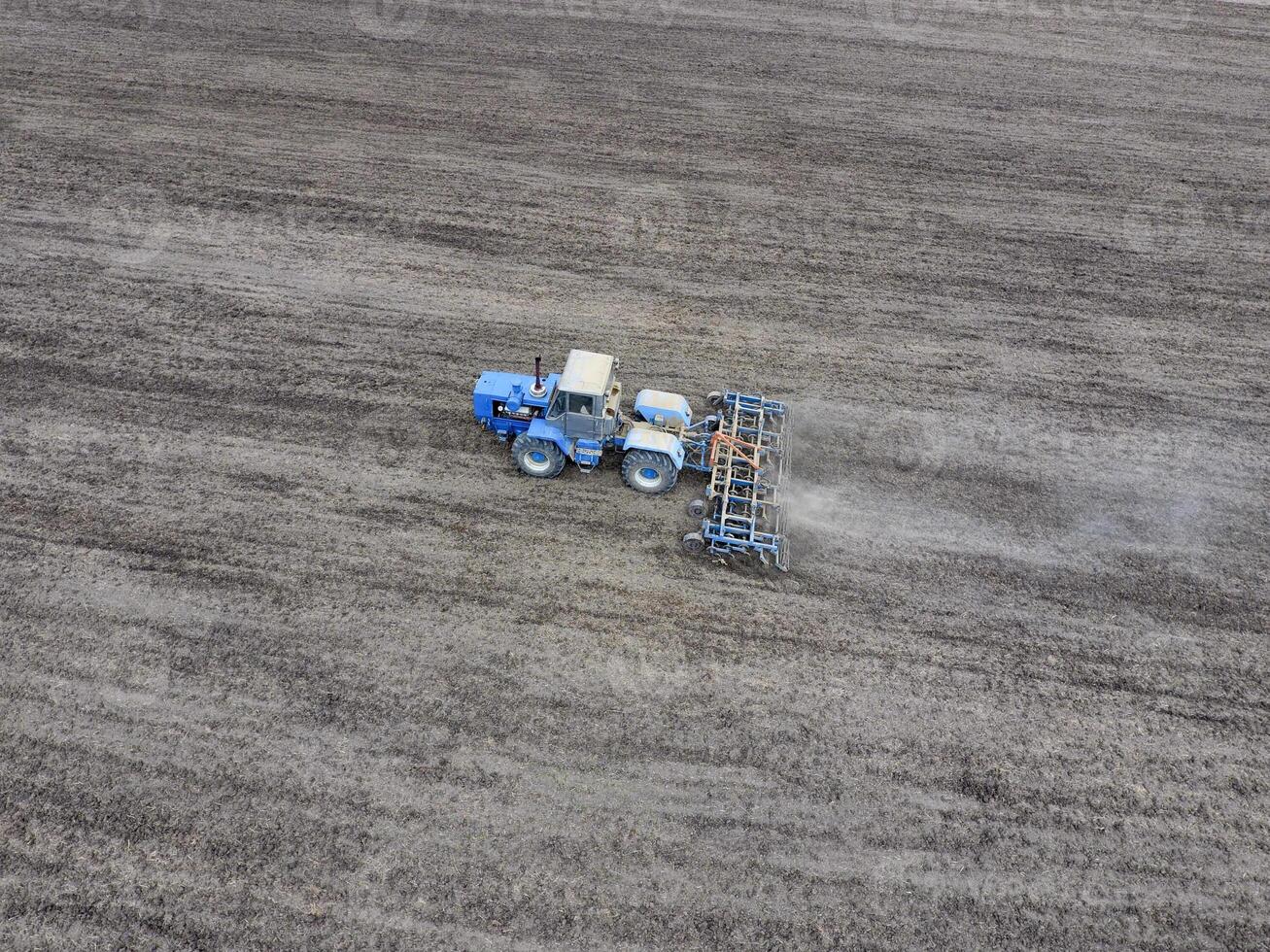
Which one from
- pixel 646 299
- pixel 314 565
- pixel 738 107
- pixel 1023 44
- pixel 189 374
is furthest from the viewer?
pixel 1023 44

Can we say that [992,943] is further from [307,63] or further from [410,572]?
[307,63]

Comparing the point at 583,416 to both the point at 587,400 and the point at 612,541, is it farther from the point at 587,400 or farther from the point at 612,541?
the point at 612,541

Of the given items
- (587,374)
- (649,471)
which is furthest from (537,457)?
(649,471)

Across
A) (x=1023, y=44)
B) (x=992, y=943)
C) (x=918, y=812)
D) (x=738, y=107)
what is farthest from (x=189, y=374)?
(x=1023, y=44)

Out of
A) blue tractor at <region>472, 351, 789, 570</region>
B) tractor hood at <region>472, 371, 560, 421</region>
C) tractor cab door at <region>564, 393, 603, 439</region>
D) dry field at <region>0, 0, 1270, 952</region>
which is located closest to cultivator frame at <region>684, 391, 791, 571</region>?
blue tractor at <region>472, 351, 789, 570</region>

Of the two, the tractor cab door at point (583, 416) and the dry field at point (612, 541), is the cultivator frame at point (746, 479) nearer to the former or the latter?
the dry field at point (612, 541)

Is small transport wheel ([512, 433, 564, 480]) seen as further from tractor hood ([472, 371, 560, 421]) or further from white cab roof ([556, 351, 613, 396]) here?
white cab roof ([556, 351, 613, 396])

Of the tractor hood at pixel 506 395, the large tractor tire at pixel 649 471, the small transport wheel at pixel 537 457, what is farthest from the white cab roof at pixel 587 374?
the large tractor tire at pixel 649 471
